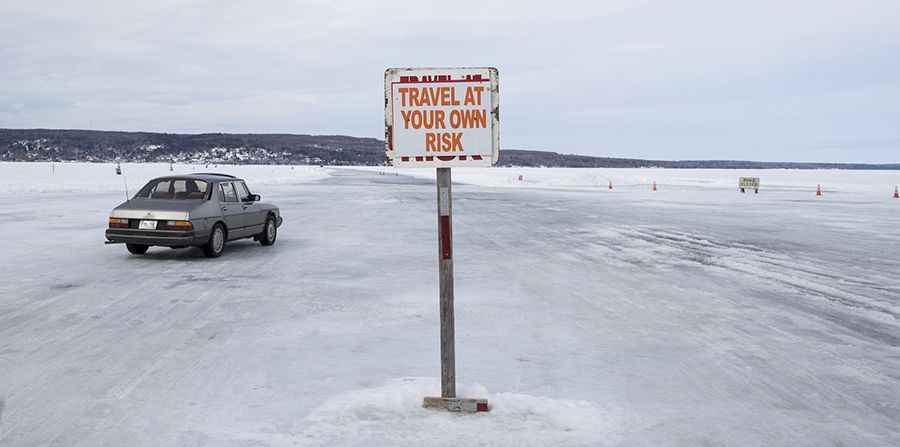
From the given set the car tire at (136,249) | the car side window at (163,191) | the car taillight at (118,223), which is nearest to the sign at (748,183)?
the car side window at (163,191)

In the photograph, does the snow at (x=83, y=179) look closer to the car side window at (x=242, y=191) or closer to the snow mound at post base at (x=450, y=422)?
the car side window at (x=242, y=191)

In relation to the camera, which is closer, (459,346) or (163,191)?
(459,346)

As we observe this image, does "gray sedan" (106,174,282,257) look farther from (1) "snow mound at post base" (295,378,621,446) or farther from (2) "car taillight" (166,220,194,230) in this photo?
(1) "snow mound at post base" (295,378,621,446)

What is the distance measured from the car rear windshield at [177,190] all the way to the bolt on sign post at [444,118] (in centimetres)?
964

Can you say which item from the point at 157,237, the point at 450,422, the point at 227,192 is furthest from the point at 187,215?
the point at 450,422

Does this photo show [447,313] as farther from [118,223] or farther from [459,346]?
[118,223]

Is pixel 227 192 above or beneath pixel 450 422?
above

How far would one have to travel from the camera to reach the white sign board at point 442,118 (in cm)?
498

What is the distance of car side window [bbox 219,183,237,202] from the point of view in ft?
46.7

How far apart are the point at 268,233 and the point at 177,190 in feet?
7.52

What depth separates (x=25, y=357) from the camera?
6.45 meters

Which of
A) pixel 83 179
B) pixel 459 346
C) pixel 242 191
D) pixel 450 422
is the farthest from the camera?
pixel 83 179

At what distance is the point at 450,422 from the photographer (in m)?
4.82

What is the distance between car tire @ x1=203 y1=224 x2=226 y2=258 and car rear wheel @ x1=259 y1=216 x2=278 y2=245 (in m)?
1.50
